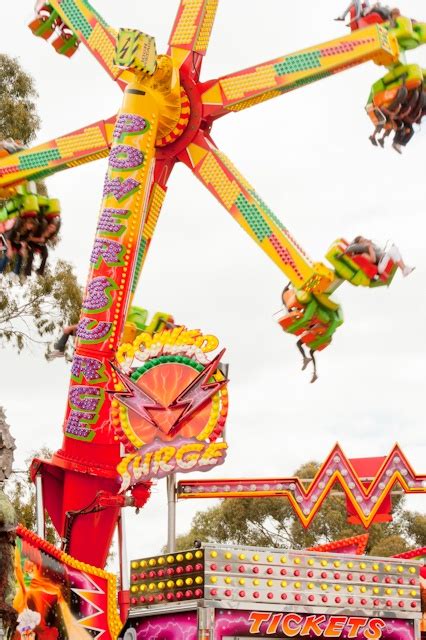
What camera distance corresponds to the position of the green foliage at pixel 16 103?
2927 centimetres

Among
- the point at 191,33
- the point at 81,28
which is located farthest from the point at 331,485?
the point at 81,28

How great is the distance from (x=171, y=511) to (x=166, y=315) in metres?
4.12

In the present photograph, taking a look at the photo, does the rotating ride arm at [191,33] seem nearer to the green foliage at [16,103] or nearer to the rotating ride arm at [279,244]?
the rotating ride arm at [279,244]

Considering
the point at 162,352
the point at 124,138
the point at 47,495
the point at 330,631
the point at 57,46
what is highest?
the point at 57,46

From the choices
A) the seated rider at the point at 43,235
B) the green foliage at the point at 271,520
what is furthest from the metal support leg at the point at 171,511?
the green foliage at the point at 271,520

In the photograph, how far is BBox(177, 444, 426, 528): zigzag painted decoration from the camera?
694 inches

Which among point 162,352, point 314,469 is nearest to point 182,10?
point 162,352

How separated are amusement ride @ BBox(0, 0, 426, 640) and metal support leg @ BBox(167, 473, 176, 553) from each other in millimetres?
75

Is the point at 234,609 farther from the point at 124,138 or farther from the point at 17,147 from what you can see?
the point at 17,147

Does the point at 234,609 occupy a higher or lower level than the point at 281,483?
lower

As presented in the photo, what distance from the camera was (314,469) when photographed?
41406 millimetres

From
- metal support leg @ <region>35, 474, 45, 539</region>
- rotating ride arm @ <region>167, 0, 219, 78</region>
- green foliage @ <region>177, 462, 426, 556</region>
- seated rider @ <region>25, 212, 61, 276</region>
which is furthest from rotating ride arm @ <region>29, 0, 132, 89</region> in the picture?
green foliage @ <region>177, 462, 426, 556</region>

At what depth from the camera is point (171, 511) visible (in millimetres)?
15570

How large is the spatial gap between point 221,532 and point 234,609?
3140cm
